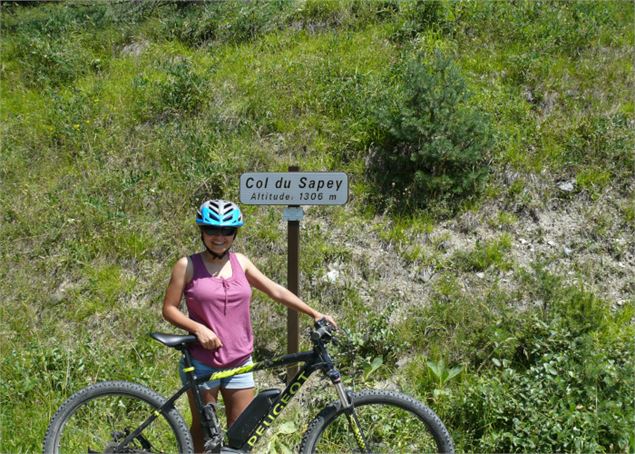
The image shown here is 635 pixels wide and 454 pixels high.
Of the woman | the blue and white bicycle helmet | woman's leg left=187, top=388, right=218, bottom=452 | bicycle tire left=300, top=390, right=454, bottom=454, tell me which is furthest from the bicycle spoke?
the blue and white bicycle helmet

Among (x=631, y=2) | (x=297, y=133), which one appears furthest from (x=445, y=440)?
(x=631, y=2)

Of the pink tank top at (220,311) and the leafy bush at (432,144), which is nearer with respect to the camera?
the pink tank top at (220,311)

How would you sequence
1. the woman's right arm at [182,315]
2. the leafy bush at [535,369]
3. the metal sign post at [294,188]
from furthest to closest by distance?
the metal sign post at [294,188] < the leafy bush at [535,369] < the woman's right arm at [182,315]

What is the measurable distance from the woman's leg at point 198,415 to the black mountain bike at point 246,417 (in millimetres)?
49

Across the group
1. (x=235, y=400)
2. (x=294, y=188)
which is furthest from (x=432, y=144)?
(x=235, y=400)

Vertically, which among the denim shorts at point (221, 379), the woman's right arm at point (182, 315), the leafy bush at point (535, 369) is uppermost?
the woman's right arm at point (182, 315)

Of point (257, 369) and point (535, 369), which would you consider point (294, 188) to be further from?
point (535, 369)

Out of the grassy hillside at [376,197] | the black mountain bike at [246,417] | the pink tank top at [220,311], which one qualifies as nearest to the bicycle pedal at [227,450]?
the black mountain bike at [246,417]

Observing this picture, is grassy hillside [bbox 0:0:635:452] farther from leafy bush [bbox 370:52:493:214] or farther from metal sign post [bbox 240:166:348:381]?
metal sign post [bbox 240:166:348:381]

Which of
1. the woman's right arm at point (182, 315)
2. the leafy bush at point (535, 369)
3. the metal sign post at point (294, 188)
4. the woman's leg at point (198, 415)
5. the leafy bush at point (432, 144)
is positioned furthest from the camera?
the leafy bush at point (432, 144)

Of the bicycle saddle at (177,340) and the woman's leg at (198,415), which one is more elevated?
the bicycle saddle at (177,340)

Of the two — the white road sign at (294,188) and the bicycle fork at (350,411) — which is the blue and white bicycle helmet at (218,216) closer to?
the white road sign at (294,188)

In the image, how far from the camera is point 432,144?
6.38 metres

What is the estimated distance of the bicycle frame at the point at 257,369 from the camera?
12.1 feet
